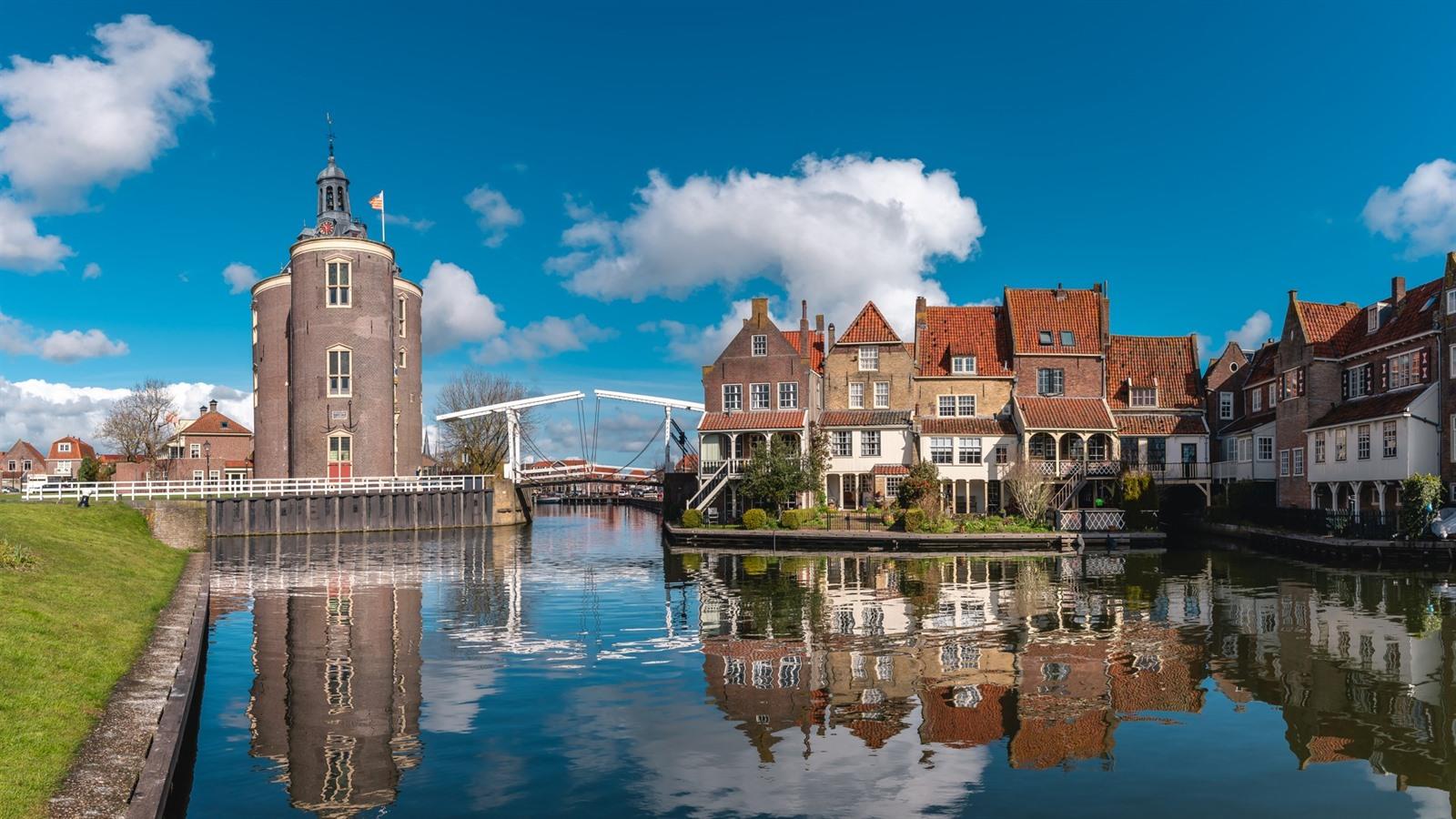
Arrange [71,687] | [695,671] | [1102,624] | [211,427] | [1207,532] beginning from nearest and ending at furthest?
[71,687]
[695,671]
[1102,624]
[1207,532]
[211,427]

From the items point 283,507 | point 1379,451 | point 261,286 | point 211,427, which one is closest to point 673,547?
point 283,507

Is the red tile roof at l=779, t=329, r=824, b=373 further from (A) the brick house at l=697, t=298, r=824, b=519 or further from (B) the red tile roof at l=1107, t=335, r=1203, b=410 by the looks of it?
(B) the red tile roof at l=1107, t=335, r=1203, b=410

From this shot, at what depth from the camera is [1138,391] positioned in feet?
207

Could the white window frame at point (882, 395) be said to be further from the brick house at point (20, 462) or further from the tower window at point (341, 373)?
the brick house at point (20, 462)

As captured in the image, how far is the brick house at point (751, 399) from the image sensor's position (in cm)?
6047

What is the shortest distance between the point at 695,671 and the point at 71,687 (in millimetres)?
10791

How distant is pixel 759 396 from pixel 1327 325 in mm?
31405

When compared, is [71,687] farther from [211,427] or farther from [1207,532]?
[211,427]

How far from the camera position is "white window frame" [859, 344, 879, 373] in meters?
62.2

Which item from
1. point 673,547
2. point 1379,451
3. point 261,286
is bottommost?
point 673,547

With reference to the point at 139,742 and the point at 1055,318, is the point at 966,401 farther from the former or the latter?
the point at 139,742

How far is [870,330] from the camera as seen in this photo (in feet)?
205

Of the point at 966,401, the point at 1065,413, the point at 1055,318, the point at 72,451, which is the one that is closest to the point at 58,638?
the point at 966,401

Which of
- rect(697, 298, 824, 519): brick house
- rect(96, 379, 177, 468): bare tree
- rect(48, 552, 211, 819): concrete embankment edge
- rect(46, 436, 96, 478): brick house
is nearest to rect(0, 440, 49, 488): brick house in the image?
rect(46, 436, 96, 478): brick house
